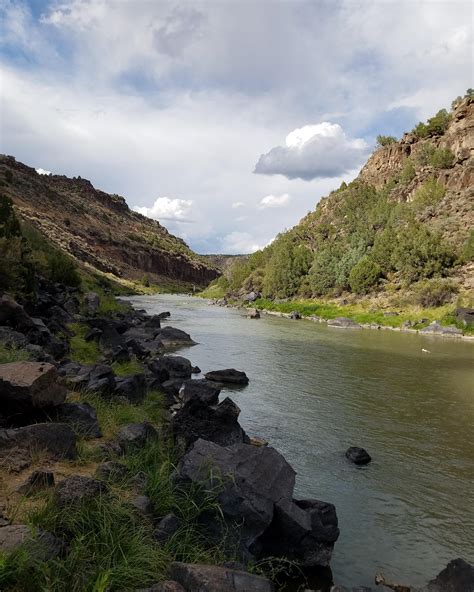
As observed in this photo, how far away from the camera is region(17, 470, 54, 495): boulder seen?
23.4ft

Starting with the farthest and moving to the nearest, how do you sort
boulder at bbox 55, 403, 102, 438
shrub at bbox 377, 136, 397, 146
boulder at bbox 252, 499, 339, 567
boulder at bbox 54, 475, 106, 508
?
shrub at bbox 377, 136, 397, 146, boulder at bbox 55, 403, 102, 438, boulder at bbox 252, 499, 339, 567, boulder at bbox 54, 475, 106, 508

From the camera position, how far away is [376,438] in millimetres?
16469

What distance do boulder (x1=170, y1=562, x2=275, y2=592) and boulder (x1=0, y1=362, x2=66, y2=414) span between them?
16.7 ft

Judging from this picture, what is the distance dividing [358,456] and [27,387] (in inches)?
361

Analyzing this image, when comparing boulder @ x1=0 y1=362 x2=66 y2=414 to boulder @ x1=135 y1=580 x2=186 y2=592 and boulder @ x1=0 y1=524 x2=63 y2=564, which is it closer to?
boulder @ x1=0 y1=524 x2=63 y2=564

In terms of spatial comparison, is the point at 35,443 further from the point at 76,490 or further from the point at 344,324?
the point at 344,324

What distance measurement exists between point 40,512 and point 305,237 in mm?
135233

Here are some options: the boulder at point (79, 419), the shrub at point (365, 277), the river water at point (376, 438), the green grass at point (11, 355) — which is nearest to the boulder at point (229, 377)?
the river water at point (376, 438)

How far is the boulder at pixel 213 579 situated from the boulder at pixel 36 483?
2.46 meters

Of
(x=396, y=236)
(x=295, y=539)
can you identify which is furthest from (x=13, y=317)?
(x=396, y=236)

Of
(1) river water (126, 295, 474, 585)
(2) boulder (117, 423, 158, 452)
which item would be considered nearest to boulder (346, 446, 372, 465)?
(1) river water (126, 295, 474, 585)

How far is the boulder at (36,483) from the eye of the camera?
7.12 m

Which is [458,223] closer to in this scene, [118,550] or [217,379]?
[217,379]

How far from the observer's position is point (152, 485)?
8531 millimetres
